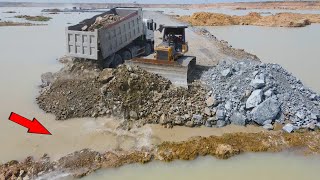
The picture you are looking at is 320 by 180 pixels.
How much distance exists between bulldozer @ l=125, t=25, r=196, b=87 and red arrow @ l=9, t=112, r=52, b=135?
4.02m

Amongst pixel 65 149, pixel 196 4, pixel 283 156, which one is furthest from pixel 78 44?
pixel 196 4

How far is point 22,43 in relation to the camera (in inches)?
920

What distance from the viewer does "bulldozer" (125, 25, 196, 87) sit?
12.5 m

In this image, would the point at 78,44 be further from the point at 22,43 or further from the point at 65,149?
the point at 22,43

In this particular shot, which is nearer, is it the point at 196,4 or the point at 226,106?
the point at 226,106

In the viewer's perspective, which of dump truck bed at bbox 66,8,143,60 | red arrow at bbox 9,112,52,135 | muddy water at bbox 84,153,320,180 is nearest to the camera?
muddy water at bbox 84,153,320,180

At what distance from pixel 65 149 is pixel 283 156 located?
6.33m

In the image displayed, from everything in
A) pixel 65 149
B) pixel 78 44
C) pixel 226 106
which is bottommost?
pixel 65 149

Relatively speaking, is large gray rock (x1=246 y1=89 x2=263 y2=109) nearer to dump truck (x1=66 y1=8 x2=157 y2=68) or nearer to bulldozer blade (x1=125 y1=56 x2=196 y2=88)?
bulldozer blade (x1=125 y1=56 x2=196 y2=88)

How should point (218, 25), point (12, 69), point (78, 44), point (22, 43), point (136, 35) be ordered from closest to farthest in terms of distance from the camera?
point (78, 44) → point (136, 35) → point (12, 69) → point (22, 43) → point (218, 25)

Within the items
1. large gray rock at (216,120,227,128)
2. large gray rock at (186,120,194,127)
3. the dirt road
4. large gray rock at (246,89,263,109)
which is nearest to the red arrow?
large gray rock at (186,120,194,127)

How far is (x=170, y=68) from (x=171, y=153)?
3877 mm

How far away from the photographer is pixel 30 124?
1159 cm

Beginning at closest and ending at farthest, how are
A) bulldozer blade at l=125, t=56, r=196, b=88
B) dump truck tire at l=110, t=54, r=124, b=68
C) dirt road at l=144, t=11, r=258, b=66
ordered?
1. bulldozer blade at l=125, t=56, r=196, b=88
2. dump truck tire at l=110, t=54, r=124, b=68
3. dirt road at l=144, t=11, r=258, b=66
